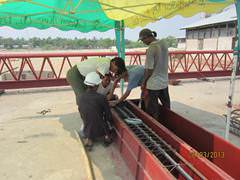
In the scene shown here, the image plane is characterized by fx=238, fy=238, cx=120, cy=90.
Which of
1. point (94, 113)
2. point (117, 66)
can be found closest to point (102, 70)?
point (117, 66)

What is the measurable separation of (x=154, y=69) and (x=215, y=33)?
19.3m

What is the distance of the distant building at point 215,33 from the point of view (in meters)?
18.8

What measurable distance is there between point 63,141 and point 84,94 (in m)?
1.10

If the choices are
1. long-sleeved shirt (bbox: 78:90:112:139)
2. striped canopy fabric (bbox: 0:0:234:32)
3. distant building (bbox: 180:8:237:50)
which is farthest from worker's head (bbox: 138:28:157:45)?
distant building (bbox: 180:8:237:50)

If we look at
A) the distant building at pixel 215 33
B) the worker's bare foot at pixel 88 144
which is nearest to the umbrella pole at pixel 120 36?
the worker's bare foot at pixel 88 144

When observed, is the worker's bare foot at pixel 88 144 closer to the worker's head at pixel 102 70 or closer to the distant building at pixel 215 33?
the worker's head at pixel 102 70

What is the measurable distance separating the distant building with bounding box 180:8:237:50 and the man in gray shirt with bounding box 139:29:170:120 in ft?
47.2

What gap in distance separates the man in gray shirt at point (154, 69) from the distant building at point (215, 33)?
14381 millimetres

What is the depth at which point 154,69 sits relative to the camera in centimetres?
386

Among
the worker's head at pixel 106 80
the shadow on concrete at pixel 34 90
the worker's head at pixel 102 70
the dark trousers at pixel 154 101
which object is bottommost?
the shadow on concrete at pixel 34 90

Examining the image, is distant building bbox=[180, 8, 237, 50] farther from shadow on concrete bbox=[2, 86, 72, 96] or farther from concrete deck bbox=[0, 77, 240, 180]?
shadow on concrete bbox=[2, 86, 72, 96]

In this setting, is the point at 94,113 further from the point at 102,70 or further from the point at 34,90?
the point at 34,90

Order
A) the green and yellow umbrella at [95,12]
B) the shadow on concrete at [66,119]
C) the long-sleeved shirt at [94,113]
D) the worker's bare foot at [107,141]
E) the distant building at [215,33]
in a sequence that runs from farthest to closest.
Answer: the distant building at [215,33], the shadow on concrete at [66,119], the green and yellow umbrella at [95,12], the worker's bare foot at [107,141], the long-sleeved shirt at [94,113]

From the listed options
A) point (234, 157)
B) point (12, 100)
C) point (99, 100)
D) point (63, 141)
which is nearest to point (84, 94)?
point (99, 100)
